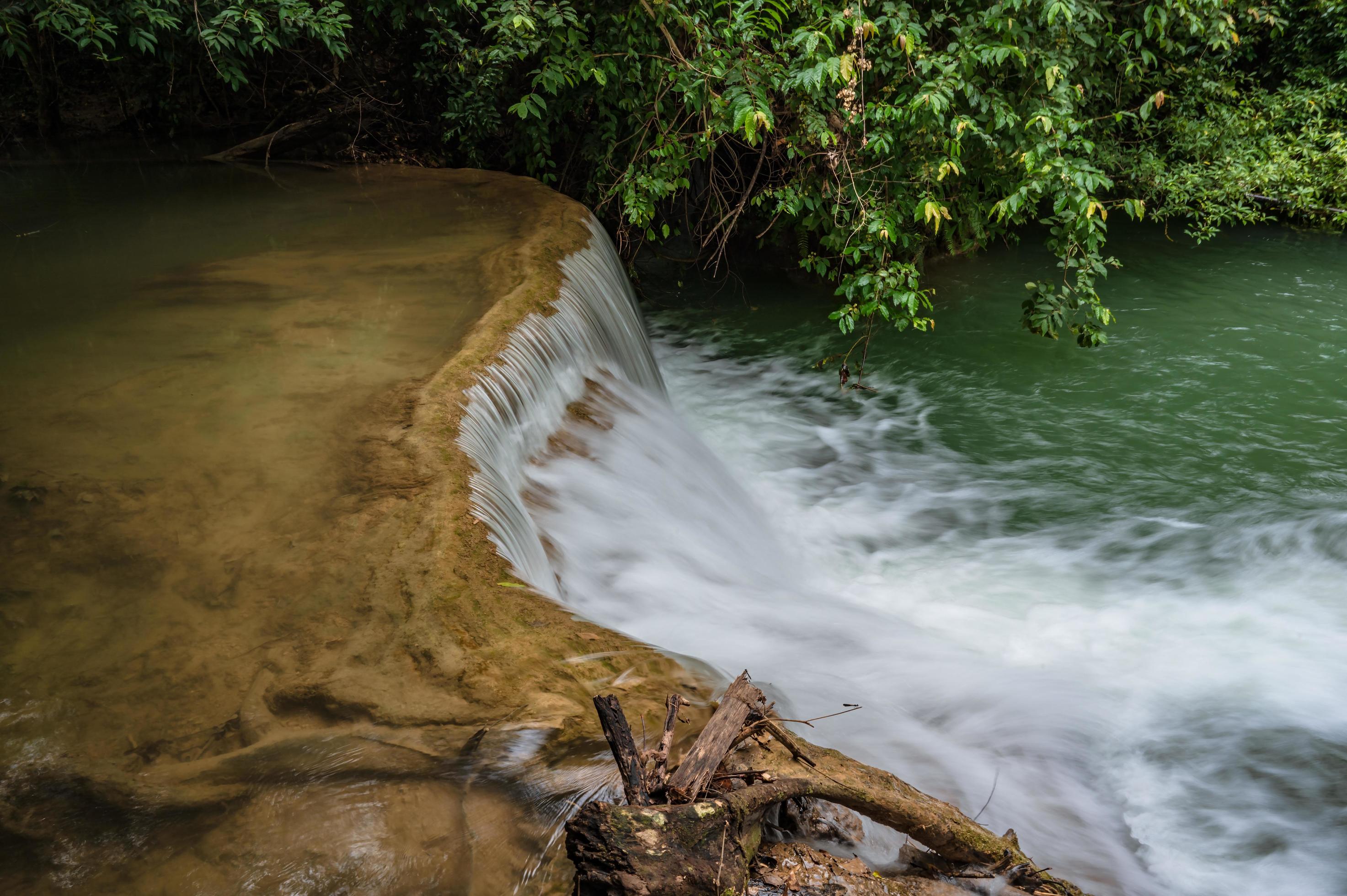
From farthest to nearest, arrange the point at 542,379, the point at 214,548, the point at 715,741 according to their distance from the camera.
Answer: the point at 542,379, the point at 214,548, the point at 715,741

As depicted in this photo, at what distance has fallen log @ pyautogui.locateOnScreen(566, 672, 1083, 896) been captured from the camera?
1528 mm

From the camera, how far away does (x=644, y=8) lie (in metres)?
5.78

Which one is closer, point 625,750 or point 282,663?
point 625,750

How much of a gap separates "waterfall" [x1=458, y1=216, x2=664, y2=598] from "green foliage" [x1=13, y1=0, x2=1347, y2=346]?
758 millimetres

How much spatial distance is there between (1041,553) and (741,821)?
3455 millimetres

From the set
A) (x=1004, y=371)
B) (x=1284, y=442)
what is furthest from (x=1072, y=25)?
(x=1284, y=442)

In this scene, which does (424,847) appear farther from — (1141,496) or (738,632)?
(1141,496)

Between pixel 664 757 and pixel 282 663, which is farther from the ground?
pixel 664 757

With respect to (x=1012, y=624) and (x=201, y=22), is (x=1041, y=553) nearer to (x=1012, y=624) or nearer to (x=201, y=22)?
(x=1012, y=624)

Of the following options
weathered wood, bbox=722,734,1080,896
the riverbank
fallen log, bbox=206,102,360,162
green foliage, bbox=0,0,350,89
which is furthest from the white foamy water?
fallen log, bbox=206,102,360,162

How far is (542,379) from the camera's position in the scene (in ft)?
13.9

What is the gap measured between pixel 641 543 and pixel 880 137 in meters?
3.20

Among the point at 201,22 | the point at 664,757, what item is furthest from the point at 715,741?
the point at 201,22

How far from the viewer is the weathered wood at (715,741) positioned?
171 centimetres
